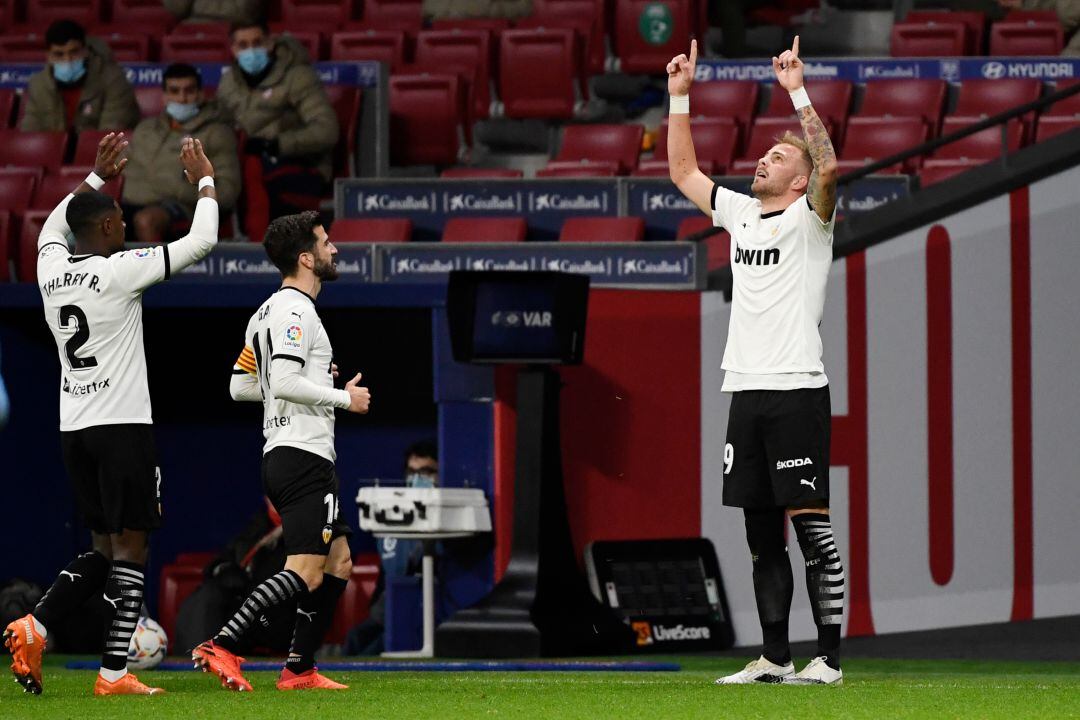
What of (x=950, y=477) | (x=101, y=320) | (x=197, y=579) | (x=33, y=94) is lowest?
(x=197, y=579)

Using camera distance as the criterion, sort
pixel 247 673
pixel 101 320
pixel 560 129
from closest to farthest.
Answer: pixel 101 320
pixel 247 673
pixel 560 129

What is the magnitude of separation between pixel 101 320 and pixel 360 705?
1.77 meters

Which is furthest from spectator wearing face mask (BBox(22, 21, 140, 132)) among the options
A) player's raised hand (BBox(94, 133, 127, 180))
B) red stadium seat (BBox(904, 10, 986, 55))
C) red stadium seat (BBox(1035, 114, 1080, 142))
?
player's raised hand (BBox(94, 133, 127, 180))

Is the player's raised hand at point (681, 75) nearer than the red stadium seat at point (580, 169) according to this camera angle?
Yes

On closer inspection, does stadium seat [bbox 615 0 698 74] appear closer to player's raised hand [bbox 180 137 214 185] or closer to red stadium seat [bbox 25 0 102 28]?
red stadium seat [bbox 25 0 102 28]

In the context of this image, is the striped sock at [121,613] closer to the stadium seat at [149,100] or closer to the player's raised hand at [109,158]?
the player's raised hand at [109,158]

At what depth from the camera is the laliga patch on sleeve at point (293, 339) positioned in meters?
6.36

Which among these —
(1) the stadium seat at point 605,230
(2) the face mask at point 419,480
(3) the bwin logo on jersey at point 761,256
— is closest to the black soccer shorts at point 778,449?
(3) the bwin logo on jersey at point 761,256

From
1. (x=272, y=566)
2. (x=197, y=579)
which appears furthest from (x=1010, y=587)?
(x=197, y=579)

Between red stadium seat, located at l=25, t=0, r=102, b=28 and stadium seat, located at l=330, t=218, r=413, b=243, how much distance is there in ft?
17.4

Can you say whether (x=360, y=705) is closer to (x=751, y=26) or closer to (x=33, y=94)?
(x=33, y=94)

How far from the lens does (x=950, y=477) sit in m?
10.1

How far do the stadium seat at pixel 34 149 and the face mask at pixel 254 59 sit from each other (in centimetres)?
155

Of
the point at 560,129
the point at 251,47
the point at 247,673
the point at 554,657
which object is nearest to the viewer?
the point at 247,673
